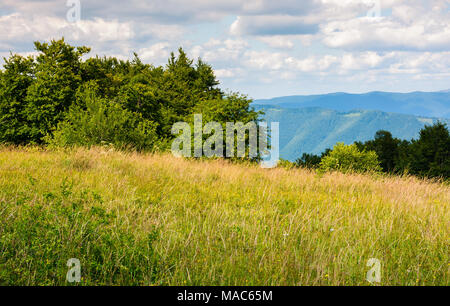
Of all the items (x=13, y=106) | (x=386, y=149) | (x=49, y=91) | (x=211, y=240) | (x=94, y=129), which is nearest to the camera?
(x=211, y=240)

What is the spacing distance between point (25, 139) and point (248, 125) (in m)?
20.5

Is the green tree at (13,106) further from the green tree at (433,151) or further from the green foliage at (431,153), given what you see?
the green tree at (433,151)

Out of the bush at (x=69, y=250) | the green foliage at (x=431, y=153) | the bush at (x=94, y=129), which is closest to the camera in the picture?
the bush at (x=69, y=250)

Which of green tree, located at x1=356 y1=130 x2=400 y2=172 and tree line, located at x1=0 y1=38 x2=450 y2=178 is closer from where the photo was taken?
tree line, located at x1=0 y1=38 x2=450 y2=178

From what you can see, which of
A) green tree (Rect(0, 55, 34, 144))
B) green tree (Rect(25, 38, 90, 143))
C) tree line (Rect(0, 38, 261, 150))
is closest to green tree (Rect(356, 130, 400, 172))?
tree line (Rect(0, 38, 261, 150))

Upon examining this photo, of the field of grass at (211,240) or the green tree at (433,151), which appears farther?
the green tree at (433,151)

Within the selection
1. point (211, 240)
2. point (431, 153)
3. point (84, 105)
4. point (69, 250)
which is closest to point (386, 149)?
point (431, 153)

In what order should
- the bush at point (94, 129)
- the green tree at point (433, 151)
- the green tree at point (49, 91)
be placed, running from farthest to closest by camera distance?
1. the green tree at point (433, 151)
2. the green tree at point (49, 91)
3. the bush at point (94, 129)

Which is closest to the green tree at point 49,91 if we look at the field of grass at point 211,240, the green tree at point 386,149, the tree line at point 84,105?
the tree line at point 84,105

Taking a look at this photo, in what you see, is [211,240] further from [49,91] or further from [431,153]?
[431,153]

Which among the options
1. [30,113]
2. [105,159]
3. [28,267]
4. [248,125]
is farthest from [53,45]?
[28,267]

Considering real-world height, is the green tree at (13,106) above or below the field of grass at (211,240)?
above

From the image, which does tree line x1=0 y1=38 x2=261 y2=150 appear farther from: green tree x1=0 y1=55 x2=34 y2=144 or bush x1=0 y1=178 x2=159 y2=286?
bush x1=0 y1=178 x2=159 y2=286

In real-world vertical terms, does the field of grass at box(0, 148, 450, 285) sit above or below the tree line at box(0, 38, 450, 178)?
Answer: below
